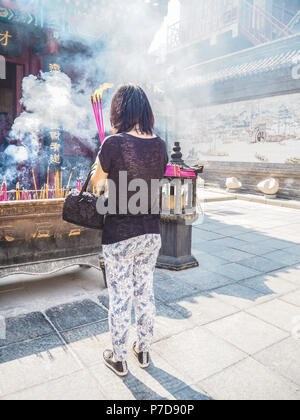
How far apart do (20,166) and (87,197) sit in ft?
22.5

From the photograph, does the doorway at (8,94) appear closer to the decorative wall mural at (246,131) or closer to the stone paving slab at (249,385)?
the decorative wall mural at (246,131)

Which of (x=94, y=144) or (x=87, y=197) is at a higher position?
(x=94, y=144)

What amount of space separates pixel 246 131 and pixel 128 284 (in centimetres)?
1232

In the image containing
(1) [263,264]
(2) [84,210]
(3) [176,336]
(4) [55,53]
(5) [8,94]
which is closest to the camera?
(2) [84,210]

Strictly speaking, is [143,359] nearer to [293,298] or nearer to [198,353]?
[198,353]

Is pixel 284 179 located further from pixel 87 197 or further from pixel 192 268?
pixel 87 197

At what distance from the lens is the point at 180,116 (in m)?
16.5

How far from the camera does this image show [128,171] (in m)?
1.98

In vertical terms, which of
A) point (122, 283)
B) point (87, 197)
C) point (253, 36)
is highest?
point (253, 36)

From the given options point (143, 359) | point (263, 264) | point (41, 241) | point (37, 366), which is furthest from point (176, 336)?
point (263, 264)

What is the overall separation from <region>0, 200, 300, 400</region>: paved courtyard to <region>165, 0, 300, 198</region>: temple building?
27.4 feet
